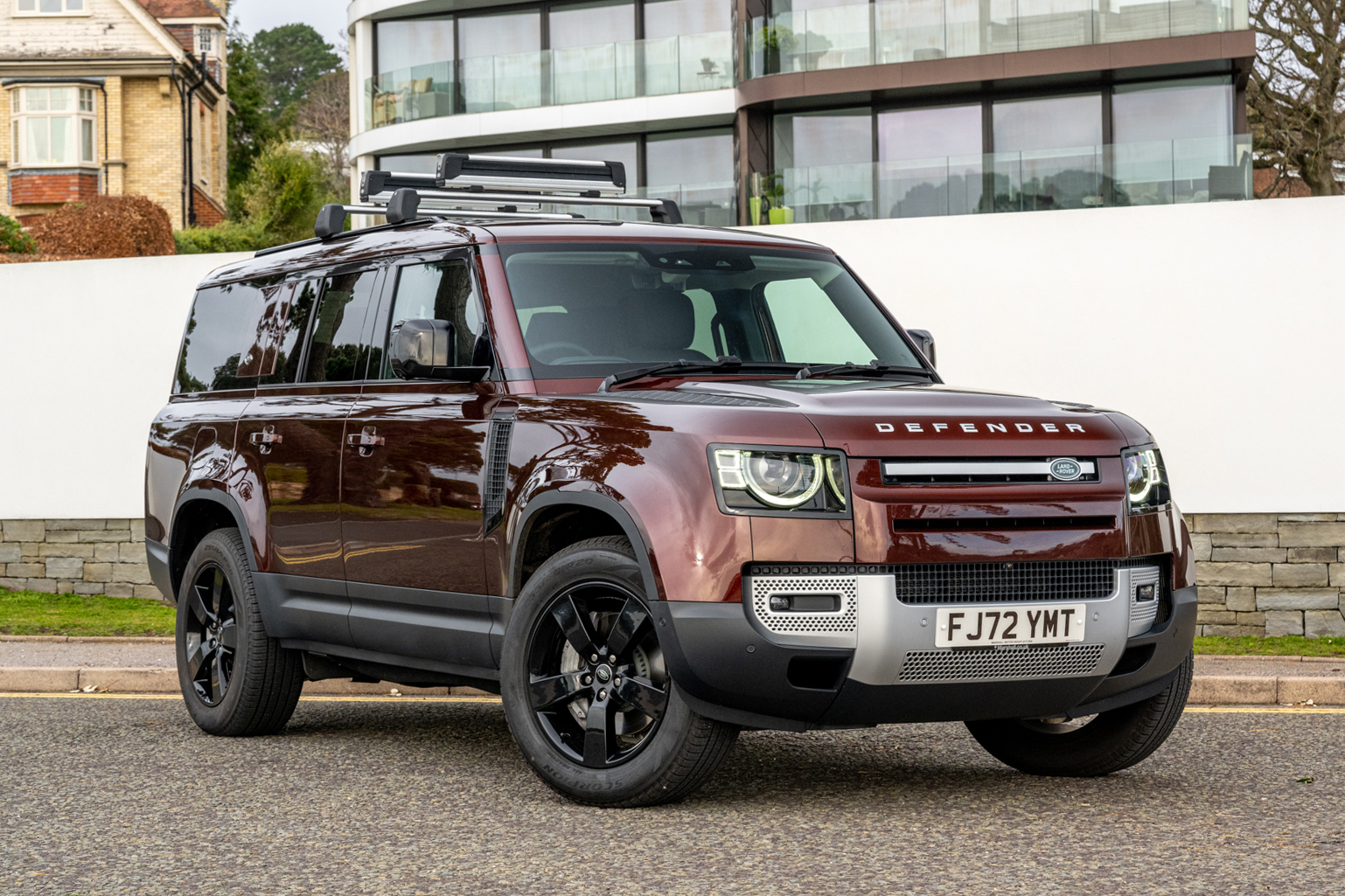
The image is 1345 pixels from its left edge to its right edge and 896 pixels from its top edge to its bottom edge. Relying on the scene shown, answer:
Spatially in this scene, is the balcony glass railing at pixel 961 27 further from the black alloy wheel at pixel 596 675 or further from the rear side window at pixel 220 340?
the black alloy wheel at pixel 596 675

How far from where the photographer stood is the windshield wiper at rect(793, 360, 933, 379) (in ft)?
21.9

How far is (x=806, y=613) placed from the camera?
5.40m

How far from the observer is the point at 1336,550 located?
1330 centimetres

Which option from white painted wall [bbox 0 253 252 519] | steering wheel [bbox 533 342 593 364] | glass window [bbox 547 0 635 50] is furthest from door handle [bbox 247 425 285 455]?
glass window [bbox 547 0 635 50]

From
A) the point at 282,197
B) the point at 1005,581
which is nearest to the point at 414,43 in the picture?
the point at 282,197

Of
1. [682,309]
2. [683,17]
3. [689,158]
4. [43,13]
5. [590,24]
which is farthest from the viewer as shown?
[43,13]

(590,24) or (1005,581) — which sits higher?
(590,24)

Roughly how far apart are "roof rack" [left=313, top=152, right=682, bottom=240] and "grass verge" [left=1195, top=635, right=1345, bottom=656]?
5.61 m

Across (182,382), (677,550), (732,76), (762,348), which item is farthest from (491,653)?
(732,76)

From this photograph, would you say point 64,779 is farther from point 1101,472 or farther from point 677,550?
point 1101,472

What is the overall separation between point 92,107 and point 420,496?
4354cm

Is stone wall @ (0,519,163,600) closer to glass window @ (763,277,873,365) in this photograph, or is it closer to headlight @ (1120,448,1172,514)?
glass window @ (763,277,873,365)

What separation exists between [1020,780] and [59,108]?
44.7 meters

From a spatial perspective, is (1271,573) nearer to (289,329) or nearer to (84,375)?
(289,329)
